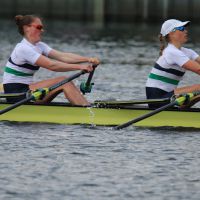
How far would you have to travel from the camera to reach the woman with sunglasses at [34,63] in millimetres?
20125

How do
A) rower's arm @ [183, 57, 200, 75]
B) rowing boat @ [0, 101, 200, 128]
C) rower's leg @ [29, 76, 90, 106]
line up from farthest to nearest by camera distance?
rower's leg @ [29, 76, 90, 106]
rowing boat @ [0, 101, 200, 128]
rower's arm @ [183, 57, 200, 75]

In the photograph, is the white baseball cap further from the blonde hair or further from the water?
the blonde hair

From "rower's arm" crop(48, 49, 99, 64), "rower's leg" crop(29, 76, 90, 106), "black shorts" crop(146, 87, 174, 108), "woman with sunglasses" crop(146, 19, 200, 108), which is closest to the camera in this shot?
"woman with sunglasses" crop(146, 19, 200, 108)

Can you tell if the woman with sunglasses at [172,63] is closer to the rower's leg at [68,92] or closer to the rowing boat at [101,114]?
the rowing boat at [101,114]

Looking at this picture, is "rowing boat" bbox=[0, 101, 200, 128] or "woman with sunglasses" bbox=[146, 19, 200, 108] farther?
"rowing boat" bbox=[0, 101, 200, 128]

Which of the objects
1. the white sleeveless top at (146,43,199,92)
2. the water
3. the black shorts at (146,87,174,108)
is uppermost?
the white sleeveless top at (146,43,199,92)

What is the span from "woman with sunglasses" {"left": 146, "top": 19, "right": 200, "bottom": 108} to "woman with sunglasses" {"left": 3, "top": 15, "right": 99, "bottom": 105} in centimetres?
123

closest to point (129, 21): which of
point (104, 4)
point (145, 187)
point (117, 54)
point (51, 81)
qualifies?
point (104, 4)

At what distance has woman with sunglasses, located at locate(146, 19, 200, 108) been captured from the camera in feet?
64.4

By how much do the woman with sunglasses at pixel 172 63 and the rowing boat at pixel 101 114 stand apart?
1.12 feet

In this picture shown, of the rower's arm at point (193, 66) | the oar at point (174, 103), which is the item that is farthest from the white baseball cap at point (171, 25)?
the oar at point (174, 103)

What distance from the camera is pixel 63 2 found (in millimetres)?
78000

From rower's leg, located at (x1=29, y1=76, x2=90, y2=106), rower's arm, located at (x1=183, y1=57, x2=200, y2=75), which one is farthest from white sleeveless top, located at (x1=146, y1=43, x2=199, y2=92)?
rower's leg, located at (x1=29, y1=76, x2=90, y2=106)

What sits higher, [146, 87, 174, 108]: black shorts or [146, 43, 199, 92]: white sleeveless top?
[146, 43, 199, 92]: white sleeveless top
